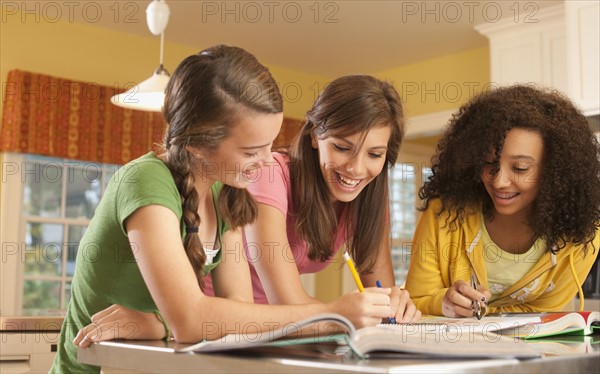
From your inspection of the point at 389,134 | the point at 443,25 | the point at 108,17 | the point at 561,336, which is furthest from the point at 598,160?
the point at 108,17

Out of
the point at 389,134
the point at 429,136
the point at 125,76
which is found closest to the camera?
the point at 389,134

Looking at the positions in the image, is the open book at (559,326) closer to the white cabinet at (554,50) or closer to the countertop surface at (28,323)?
the countertop surface at (28,323)

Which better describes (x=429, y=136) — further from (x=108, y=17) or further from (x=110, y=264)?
(x=110, y=264)

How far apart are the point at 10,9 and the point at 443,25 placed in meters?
2.75

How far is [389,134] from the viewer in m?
1.71

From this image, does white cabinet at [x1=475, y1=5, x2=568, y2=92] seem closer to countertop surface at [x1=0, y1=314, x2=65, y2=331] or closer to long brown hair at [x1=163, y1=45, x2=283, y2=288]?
countertop surface at [x1=0, y1=314, x2=65, y2=331]

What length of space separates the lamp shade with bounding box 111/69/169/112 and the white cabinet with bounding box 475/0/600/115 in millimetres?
2327

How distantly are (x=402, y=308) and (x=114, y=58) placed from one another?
4.13m

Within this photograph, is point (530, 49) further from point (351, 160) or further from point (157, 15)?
point (351, 160)

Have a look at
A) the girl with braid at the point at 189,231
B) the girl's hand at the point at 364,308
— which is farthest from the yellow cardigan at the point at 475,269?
the girl's hand at the point at 364,308

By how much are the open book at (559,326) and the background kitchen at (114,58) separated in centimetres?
301

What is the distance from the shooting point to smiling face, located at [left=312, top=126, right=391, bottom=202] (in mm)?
1646

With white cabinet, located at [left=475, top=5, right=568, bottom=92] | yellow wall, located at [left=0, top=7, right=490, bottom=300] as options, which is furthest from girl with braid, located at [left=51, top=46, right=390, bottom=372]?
yellow wall, located at [left=0, top=7, right=490, bottom=300]

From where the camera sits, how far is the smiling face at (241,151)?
4.22 feet
